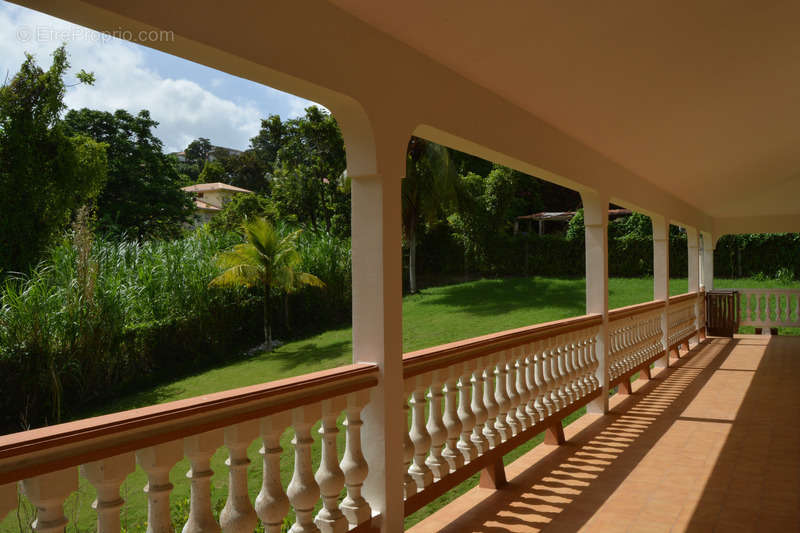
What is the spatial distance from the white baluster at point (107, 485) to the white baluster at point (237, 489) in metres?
0.41

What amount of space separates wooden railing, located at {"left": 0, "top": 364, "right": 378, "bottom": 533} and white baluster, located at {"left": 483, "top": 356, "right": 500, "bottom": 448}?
138cm

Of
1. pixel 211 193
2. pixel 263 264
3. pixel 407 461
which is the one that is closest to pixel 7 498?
pixel 407 461

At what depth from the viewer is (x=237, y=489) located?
2.13 metres

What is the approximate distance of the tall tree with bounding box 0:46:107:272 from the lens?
1661cm

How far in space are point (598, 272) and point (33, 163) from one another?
55.5 feet

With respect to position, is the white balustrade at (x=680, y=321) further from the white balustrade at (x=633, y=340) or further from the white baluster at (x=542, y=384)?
the white baluster at (x=542, y=384)

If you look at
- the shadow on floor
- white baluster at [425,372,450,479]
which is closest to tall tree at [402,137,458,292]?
the shadow on floor

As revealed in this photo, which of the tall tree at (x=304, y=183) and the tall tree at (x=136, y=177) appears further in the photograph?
the tall tree at (x=136, y=177)

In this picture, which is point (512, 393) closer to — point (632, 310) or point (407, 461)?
point (407, 461)

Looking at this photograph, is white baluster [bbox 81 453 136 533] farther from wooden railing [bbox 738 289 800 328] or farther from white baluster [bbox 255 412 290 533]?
wooden railing [bbox 738 289 800 328]

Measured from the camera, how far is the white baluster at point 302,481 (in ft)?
8.01

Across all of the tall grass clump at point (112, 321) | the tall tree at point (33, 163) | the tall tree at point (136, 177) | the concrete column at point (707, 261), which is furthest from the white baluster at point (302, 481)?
the tall tree at point (136, 177)

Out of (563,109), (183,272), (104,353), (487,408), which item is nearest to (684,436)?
(487,408)

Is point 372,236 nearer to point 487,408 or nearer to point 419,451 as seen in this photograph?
point 419,451
